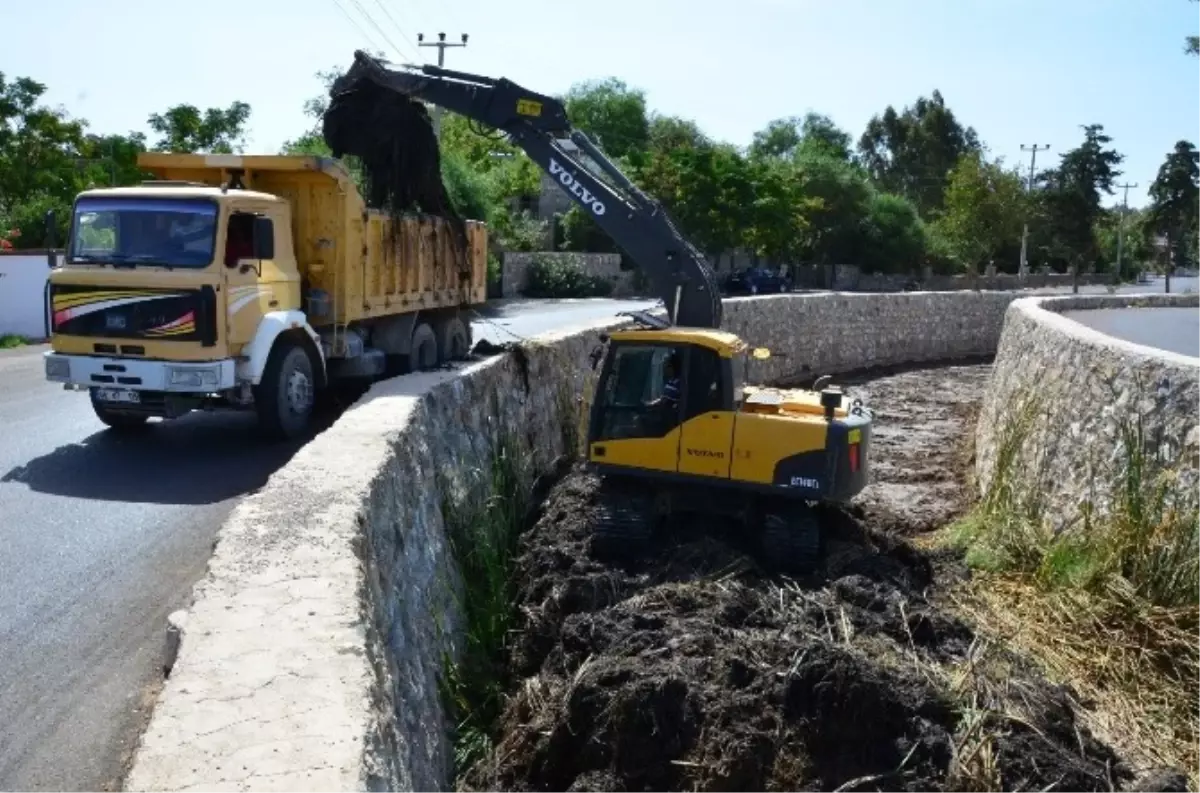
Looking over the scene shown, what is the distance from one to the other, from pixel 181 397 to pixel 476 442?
276 centimetres

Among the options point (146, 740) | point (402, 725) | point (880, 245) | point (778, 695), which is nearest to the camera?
point (146, 740)

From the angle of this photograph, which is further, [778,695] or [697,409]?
[697,409]

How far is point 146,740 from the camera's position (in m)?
4.16

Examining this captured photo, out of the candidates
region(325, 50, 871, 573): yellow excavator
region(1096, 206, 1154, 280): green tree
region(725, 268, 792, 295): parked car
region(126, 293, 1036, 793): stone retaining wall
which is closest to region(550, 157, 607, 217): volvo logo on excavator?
region(126, 293, 1036, 793): stone retaining wall

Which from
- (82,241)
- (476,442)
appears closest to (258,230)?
(82,241)

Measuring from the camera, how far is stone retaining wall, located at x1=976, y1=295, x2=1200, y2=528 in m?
9.66

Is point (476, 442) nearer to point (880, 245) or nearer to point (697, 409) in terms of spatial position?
point (697, 409)

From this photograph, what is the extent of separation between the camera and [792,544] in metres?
10.2

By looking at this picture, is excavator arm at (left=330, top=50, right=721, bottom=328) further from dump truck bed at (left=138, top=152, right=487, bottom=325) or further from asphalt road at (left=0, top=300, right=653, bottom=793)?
asphalt road at (left=0, top=300, right=653, bottom=793)

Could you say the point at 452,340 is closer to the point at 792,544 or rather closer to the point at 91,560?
the point at 792,544

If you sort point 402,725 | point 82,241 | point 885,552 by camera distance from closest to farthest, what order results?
point 402,725
point 885,552
point 82,241

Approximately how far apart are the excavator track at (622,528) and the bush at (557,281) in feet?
113

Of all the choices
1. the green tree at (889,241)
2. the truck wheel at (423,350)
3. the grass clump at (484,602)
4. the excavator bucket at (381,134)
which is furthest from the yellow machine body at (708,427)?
the green tree at (889,241)

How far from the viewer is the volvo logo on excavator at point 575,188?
13523 millimetres
